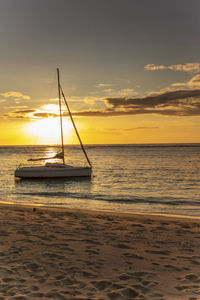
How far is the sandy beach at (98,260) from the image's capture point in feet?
16.9

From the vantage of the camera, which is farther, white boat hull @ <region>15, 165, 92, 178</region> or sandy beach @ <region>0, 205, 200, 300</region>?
white boat hull @ <region>15, 165, 92, 178</region>

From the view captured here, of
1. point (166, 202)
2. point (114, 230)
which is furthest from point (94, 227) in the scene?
point (166, 202)

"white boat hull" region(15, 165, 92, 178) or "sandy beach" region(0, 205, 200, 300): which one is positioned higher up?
"sandy beach" region(0, 205, 200, 300)

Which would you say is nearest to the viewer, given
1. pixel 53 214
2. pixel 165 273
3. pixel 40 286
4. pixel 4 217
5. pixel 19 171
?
pixel 40 286

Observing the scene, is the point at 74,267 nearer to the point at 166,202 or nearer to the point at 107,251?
the point at 107,251

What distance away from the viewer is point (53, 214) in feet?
43.2

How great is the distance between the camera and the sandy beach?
203 inches

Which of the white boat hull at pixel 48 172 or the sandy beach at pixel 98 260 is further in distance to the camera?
the white boat hull at pixel 48 172

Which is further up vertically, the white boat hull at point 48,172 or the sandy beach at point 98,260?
the sandy beach at point 98,260

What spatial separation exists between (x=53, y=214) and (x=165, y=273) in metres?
8.06

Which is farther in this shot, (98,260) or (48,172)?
(48,172)

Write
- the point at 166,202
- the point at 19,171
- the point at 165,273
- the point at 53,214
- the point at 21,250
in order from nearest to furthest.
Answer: the point at 165,273, the point at 21,250, the point at 53,214, the point at 166,202, the point at 19,171

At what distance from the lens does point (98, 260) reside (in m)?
6.75

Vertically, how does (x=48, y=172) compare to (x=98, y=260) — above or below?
below
